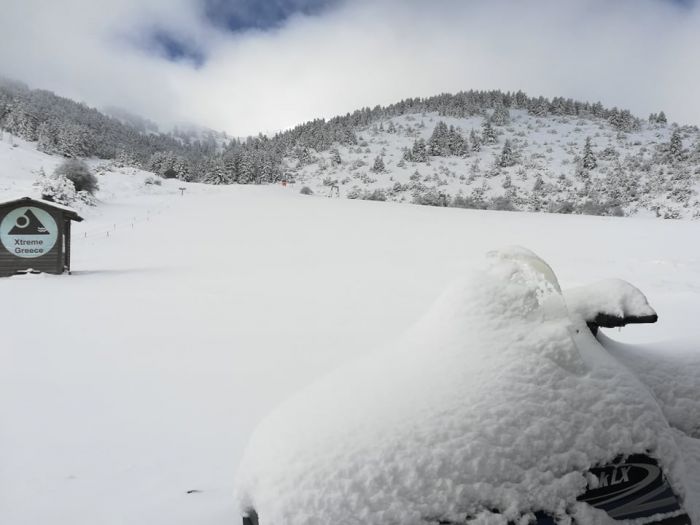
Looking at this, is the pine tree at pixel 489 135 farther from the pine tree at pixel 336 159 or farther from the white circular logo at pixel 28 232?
the white circular logo at pixel 28 232

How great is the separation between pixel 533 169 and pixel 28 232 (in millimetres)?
50377

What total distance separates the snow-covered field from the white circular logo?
44.8 inches

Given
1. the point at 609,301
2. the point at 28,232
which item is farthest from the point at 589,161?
the point at 609,301

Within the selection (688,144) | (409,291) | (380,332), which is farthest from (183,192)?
(688,144)

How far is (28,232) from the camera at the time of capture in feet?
40.0

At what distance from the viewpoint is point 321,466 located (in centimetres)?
120

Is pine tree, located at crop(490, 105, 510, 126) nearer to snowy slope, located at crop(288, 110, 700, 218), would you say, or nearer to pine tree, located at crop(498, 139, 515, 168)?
snowy slope, located at crop(288, 110, 700, 218)

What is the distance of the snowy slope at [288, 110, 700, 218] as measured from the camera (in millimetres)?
39969

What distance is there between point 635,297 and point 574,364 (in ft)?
1.90

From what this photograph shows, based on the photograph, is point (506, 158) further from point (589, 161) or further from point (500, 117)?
point (500, 117)

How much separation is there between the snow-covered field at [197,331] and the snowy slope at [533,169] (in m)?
22.1

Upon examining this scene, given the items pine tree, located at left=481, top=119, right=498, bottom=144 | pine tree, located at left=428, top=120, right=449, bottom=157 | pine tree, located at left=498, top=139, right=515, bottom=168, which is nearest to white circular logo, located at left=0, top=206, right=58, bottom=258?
pine tree, located at left=498, top=139, right=515, bottom=168

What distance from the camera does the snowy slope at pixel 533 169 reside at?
39969mm

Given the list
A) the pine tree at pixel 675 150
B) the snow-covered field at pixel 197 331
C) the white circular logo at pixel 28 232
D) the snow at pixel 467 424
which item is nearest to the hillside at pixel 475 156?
the pine tree at pixel 675 150
